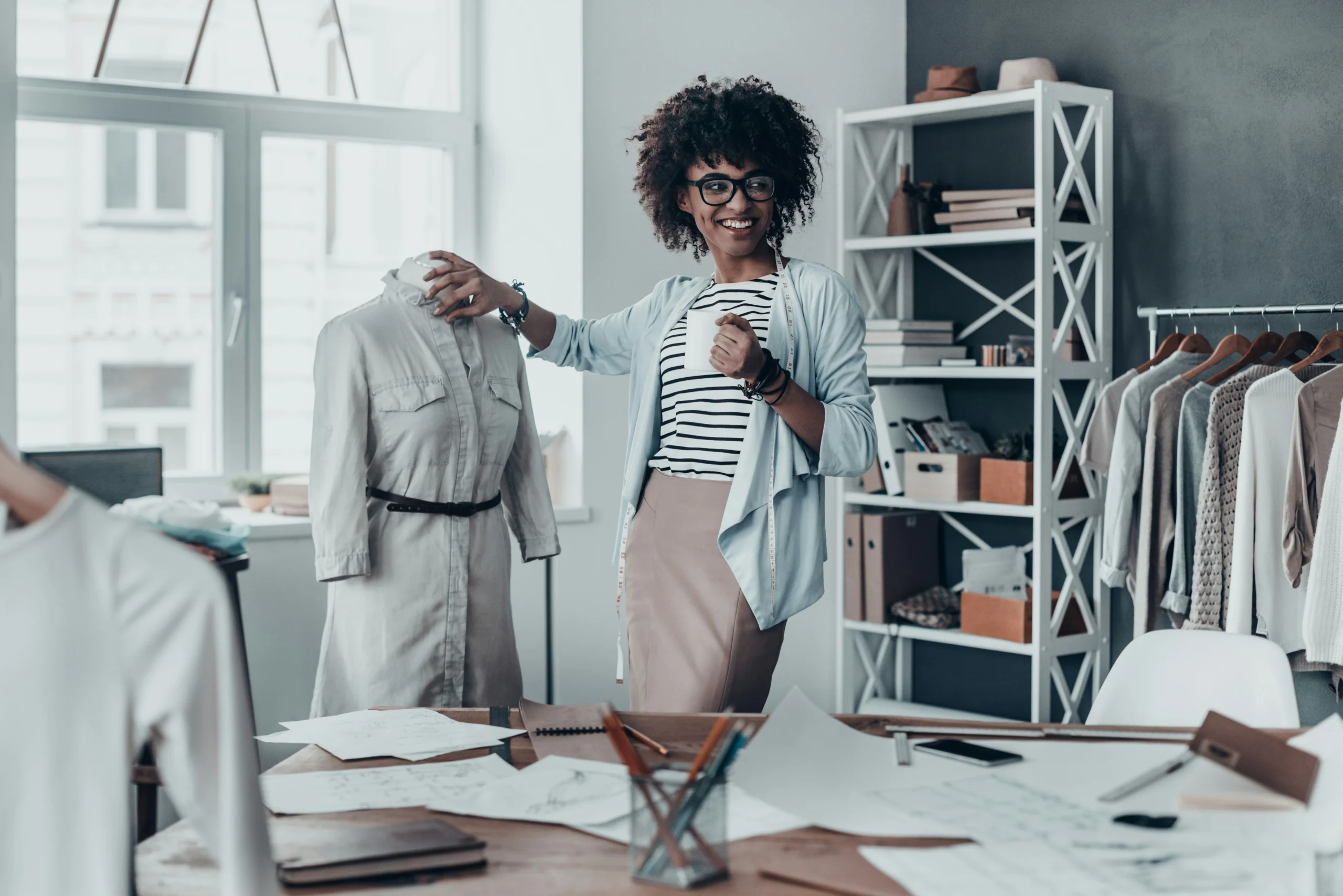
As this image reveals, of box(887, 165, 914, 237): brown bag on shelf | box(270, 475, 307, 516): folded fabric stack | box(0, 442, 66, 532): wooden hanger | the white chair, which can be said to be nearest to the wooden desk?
box(0, 442, 66, 532): wooden hanger

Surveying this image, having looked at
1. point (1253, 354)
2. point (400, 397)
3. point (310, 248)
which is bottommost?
point (400, 397)

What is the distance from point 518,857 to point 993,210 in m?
2.93

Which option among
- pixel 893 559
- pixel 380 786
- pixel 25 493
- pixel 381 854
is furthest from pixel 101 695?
pixel 893 559

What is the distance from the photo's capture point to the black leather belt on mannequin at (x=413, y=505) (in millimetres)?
2355

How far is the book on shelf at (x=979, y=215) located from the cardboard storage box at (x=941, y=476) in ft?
2.24

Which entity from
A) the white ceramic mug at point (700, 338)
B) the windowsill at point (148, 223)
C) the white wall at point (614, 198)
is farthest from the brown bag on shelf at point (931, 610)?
the windowsill at point (148, 223)

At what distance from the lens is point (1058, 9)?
3.90m

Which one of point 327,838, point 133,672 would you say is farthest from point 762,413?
point 133,672

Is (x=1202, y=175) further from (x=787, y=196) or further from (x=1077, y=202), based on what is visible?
(x=787, y=196)

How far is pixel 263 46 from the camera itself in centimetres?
369

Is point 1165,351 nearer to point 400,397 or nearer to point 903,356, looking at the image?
point 903,356

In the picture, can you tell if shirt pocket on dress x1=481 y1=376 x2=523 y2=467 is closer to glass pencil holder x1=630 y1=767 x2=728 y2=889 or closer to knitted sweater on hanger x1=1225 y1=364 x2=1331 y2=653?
glass pencil holder x1=630 y1=767 x2=728 y2=889

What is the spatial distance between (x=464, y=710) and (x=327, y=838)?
1.67ft

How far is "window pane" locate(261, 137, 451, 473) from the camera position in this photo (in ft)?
12.3
